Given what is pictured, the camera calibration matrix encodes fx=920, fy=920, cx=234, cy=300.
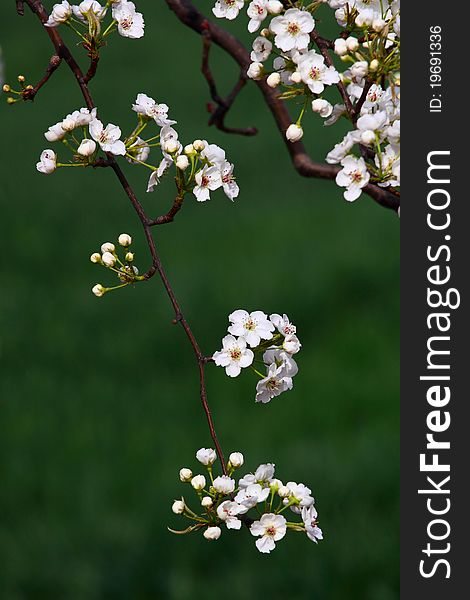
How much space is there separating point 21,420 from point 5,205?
3905 mm

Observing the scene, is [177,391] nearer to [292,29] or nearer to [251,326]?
[251,326]

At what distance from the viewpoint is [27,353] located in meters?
6.88

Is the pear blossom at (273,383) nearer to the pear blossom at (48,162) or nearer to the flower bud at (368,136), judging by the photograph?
the flower bud at (368,136)

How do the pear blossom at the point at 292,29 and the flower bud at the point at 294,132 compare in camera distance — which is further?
the flower bud at the point at 294,132

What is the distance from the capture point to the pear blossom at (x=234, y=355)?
1.65 m

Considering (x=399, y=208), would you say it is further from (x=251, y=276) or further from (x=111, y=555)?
(x=251, y=276)

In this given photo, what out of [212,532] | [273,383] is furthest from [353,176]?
[212,532]

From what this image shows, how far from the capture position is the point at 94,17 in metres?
1.77

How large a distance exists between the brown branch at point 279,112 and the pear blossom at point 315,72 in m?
0.07

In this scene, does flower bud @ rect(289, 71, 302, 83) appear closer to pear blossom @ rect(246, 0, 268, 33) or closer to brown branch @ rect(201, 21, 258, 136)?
pear blossom @ rect(246, 0, 268, 33)

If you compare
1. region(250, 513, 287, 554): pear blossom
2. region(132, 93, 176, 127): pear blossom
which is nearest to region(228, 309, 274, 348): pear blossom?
region(250, 513, 287, 554): pear blossom

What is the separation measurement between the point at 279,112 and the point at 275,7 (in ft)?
1.94

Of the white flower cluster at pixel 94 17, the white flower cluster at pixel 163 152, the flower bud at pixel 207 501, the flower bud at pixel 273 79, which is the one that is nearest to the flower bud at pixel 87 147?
the white flower cluster at pixel 163 152

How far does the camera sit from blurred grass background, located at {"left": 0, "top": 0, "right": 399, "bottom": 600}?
4.64 m
